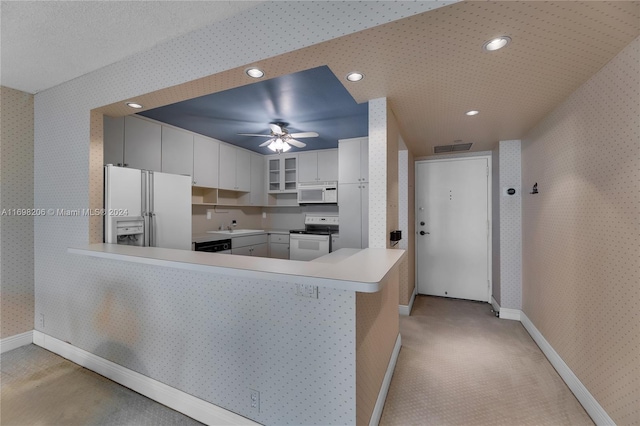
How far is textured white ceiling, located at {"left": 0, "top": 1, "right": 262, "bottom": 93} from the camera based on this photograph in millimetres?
1500

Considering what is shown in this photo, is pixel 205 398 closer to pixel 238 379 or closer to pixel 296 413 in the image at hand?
pixel 238 379

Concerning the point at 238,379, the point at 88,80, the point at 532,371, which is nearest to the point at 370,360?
the point at 238,379

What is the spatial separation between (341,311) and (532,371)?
2101 millimetres

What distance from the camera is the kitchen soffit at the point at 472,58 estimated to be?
1166 millimetres

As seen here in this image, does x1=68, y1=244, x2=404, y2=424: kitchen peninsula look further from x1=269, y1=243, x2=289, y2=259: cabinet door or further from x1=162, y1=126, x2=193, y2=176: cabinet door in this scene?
x1=269, y1=243, x2=289, y2=259: cabinet door

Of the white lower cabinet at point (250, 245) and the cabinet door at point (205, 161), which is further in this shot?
the white lower cabinet at point (250, 245)

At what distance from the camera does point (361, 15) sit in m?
1.25

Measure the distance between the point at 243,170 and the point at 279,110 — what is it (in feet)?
6.78

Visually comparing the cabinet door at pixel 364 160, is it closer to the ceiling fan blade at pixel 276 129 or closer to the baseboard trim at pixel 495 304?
the ceiling fan blade at pixel 276 129

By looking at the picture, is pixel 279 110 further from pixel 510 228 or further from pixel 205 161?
pixel 510 228

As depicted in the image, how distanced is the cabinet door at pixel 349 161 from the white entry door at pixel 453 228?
1057 mm

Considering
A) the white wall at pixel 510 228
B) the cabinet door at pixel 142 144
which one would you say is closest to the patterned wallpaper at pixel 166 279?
the cabinet door at pixel 142 144

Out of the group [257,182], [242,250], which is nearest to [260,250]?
[242,250]

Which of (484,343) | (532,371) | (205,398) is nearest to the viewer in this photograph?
(205,398)
